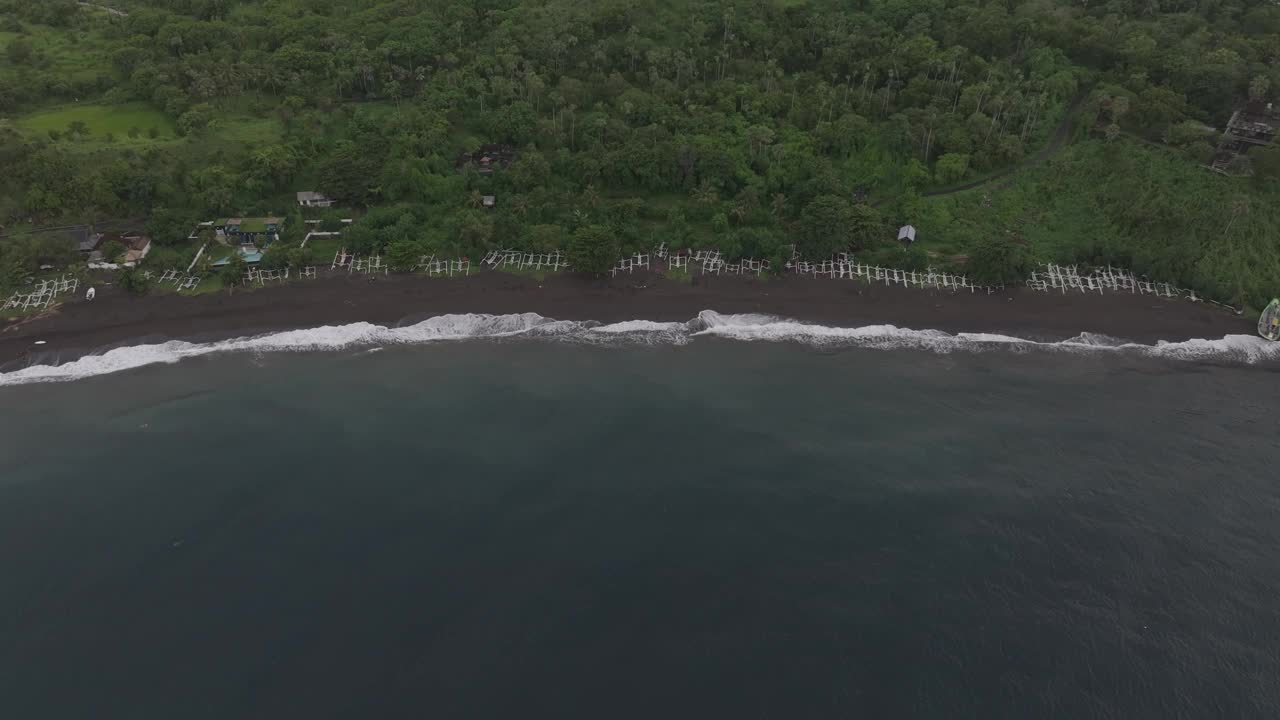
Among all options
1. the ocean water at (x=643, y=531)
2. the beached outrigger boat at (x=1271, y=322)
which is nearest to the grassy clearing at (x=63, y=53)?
the ocean water at (x=643, y=531)

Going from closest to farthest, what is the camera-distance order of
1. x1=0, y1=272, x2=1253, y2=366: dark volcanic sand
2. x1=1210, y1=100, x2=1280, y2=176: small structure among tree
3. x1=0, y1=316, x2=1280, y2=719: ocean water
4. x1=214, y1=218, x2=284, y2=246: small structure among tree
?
x1=0, y1=316, x2=1280, y2=719: ocean water → x1=0, y1=272, x2=1253, y2=366: dark volcanic sand → x1=1210, y1=100, x2=1280, y2=176: small structure among tree → x1=214, y1=218, x2=284, y2=246: small structure among tree

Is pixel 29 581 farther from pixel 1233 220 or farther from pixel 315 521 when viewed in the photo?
pixel 1233 220

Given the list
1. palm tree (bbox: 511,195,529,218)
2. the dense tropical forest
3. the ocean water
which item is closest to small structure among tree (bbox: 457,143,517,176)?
the dense tropical forest

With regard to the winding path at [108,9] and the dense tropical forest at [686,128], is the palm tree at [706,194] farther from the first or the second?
the winding path at [108,9]

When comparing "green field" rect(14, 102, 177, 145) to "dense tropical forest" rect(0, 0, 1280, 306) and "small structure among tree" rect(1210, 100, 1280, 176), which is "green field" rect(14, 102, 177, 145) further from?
"small structure among tree" rect(1210, 100, 1280, 176)

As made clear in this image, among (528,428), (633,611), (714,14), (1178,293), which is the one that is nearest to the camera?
(633,611)

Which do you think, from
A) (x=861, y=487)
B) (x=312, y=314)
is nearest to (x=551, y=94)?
(x=312, y=314)
